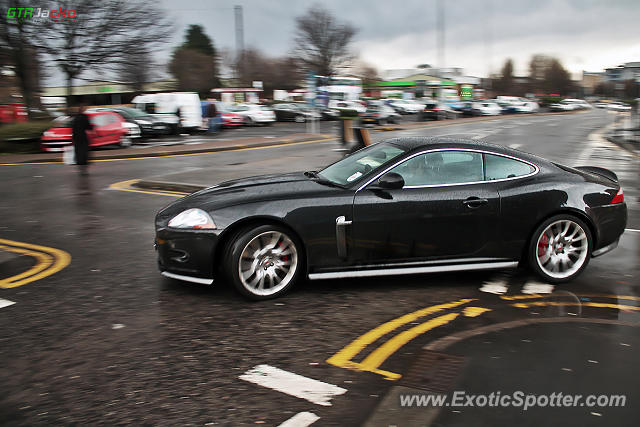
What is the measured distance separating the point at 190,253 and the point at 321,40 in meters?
72.0

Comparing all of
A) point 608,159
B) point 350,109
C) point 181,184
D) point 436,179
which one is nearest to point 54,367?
point 436,179

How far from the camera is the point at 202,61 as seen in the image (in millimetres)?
75000

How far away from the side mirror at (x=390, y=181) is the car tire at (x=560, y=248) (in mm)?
1406

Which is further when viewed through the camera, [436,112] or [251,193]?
[436,112]

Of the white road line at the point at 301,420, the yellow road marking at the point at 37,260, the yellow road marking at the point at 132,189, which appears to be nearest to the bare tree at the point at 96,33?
the yellow road marking at the point at 132,189

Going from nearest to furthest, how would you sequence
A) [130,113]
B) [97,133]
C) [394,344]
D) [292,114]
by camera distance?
[394,344]
[97,133]
[130,113]
[292,114]

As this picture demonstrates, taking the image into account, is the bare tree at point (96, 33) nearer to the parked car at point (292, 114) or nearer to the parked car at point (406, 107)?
the parked car at point (292, 114)

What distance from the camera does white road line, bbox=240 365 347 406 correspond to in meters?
3.40

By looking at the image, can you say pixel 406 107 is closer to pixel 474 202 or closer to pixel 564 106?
pixel 564 106

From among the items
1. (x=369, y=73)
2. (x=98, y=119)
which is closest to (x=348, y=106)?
(x=98, y=119)

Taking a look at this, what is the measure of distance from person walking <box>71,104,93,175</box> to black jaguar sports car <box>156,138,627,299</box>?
10975 millimetres

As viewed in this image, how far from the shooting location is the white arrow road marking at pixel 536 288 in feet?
17.5

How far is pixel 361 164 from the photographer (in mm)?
5676

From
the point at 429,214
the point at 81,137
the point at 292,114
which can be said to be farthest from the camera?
the point at 292,114
